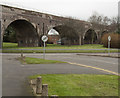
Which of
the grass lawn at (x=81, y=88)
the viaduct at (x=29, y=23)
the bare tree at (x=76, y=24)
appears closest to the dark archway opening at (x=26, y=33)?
the viaduct at (x=29, y=23)

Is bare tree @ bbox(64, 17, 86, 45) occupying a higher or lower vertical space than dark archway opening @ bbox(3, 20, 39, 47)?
higher

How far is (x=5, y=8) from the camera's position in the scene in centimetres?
3269

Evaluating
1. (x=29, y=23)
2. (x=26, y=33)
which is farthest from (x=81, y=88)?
(x=26, y=33)

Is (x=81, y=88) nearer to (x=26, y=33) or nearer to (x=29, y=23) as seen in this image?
(x=29, y=23)

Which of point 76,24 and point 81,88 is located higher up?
point 76,24

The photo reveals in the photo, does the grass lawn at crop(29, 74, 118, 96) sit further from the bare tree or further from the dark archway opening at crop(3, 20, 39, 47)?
the bare tree

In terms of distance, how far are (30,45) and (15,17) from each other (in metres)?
10.4

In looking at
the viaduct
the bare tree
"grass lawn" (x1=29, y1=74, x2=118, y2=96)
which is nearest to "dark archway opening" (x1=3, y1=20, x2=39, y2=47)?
the viaduct

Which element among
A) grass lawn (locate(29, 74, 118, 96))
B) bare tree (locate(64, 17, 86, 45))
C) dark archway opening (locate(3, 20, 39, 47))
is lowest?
grass lawn (locate(29, 74, 118, 96))

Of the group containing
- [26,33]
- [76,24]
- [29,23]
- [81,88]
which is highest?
[76,24]

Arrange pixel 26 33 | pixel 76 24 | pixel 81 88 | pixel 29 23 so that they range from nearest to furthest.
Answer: pixel 81 88, pixel 29 23, pixel 26 33, pixel 76 24

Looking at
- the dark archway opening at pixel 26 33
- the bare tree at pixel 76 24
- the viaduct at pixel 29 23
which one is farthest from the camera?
the bare tree at pixel 76 24

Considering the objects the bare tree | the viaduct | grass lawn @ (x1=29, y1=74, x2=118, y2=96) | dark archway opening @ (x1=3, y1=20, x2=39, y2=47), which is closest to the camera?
grass lawn @ (x1=29, y1=74, x2=118, y2=96)

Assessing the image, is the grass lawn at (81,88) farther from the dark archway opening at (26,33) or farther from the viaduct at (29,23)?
the dark archway opening at (26,33)
